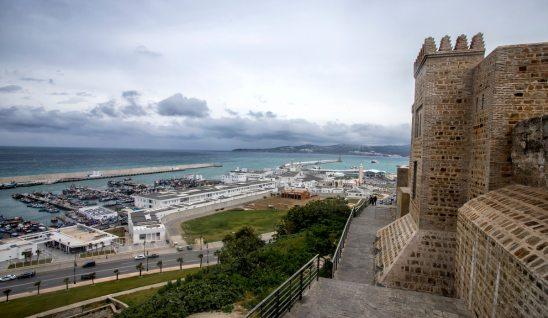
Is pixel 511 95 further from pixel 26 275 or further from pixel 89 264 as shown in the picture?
pixel 26 275

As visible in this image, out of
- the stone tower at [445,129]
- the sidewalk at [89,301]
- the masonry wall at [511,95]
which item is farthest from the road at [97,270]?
the masonry wall at [511,95]

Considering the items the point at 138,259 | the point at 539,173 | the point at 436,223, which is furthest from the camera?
the point at 138,259

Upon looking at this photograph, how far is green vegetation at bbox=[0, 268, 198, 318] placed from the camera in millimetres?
18520

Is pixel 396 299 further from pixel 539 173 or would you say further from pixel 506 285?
pixel 539 173

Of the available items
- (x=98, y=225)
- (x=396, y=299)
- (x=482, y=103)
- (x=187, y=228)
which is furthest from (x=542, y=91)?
(x=98, y=225)

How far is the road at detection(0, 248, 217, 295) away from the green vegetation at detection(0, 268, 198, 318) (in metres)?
2.15

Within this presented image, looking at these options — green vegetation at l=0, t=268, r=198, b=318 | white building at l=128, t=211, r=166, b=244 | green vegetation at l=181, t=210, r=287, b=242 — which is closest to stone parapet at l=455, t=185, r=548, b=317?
green vegetation at l=0, t=268, r=198, b=318

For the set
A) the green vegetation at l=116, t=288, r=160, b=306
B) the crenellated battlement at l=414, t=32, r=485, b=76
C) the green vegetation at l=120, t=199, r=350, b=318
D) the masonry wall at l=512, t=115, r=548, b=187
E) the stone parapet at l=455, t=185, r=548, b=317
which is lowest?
the green vegetation at l=116, t=288, r=160, b=306

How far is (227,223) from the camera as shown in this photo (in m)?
39.9

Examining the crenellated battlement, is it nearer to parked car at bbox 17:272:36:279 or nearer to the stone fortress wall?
the stone fortress wall

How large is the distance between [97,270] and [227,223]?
54.4 feet

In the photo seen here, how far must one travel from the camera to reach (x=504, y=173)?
21.7ft

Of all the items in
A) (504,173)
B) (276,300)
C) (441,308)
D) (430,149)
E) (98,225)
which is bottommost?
(98,225)

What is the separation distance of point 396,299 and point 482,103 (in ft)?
16.1
